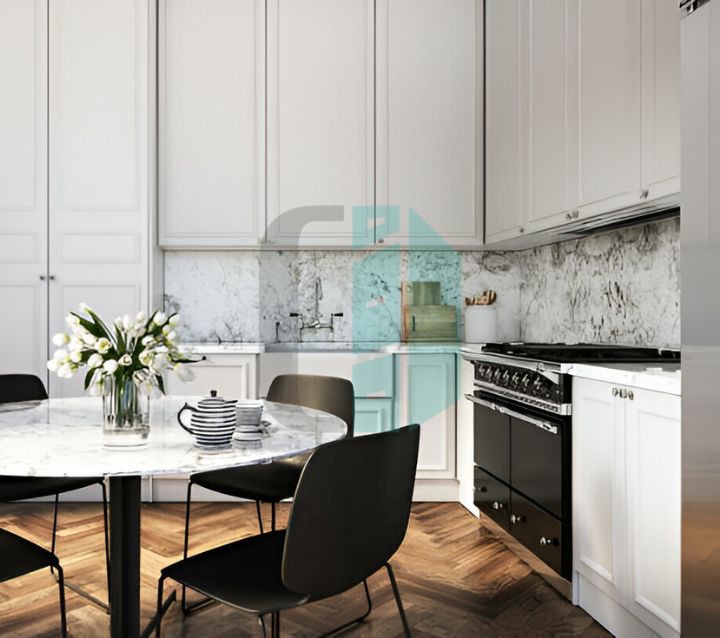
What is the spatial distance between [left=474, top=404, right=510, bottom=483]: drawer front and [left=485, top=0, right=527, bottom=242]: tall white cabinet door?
1018 millimetres

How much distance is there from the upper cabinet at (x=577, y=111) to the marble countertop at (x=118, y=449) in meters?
1.42

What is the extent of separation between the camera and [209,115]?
158 inches

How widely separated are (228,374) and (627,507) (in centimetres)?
227

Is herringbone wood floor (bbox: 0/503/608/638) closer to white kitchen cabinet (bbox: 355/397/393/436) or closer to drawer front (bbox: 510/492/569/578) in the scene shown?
drawer front (bbox: 510/492/569/578)

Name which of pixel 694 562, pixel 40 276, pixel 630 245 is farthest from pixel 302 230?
pixel 694 562

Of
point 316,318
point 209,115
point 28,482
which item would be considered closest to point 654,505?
point 28,482

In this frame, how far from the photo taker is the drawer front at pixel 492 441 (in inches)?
116

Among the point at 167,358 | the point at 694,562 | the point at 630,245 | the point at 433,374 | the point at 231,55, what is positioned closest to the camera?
the point at 694,562

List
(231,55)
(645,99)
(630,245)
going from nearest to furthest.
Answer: (645,99)
(630,245)
(231,55)

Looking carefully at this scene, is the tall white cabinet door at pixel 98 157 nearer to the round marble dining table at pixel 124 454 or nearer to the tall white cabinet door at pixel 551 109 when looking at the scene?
the round marble dining table at pixel 124 454

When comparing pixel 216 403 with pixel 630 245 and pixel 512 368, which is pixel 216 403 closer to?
pixel 512 368

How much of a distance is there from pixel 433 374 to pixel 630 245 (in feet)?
4.13

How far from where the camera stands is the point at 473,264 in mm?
4422

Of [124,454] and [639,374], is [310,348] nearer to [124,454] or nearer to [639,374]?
[639,374]
